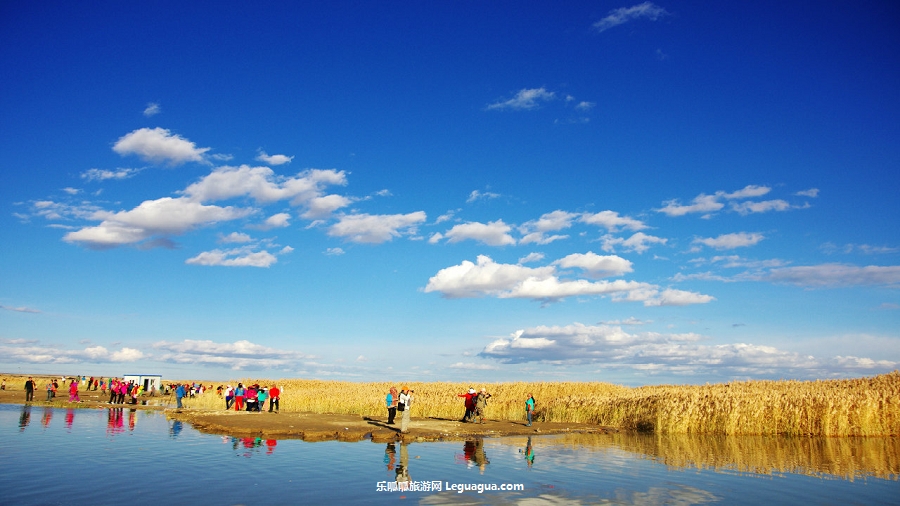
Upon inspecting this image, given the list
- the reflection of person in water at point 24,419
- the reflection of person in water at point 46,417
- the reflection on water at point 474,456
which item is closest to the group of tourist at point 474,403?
the reflection on water at point 474,456

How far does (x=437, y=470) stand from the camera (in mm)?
21031

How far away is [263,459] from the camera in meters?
22.9

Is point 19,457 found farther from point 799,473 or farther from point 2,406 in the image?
point 2,406

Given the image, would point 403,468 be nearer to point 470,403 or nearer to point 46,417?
point 470,403

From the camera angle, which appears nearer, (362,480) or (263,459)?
(362,480)

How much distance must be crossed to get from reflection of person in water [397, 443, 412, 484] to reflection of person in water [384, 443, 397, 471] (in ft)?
0.91

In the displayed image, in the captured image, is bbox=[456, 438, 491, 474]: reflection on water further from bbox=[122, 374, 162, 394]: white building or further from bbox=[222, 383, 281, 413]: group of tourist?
bbox=[122, 374, 162, 394]: white building

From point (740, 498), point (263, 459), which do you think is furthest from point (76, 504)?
point (740, 498)

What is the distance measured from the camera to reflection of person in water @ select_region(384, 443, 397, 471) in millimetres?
22128

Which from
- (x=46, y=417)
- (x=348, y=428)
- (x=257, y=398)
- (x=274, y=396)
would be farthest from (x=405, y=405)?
(x=46, y=417)

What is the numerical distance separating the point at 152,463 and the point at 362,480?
28.5 ft

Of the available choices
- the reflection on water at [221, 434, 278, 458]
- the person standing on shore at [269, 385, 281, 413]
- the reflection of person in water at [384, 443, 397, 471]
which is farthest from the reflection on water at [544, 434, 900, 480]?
the person standing on shore at [269, 385, 281, 413]

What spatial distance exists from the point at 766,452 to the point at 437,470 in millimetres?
16805

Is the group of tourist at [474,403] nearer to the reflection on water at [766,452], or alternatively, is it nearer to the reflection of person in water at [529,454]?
the reflection on water at [766,452]
